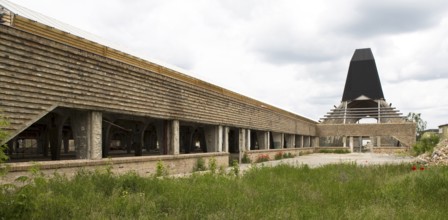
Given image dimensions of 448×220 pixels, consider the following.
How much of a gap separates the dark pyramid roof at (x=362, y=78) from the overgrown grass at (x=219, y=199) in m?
56.4

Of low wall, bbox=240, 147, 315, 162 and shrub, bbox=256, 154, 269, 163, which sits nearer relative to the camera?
low wall, bbox=240, 147, 315, 162

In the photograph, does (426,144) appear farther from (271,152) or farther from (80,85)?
(80,85)

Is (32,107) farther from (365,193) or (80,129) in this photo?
(365,193)

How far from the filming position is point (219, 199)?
7.63 meters

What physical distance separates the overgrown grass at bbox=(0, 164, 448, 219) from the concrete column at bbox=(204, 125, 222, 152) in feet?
38.1

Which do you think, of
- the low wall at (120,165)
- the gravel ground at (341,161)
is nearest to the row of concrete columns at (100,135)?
the low wall at (120,165)

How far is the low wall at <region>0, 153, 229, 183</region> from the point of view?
962cm

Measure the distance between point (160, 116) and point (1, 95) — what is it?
759 centimetres

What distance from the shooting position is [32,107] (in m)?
10.3

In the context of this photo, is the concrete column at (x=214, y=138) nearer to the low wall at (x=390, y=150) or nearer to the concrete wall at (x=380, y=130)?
the concrete wall at (x=380, y=130)

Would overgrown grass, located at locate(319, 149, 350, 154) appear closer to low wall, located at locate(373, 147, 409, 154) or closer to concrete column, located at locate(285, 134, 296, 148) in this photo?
low wall, located at locate(373, 147, 409, 154)

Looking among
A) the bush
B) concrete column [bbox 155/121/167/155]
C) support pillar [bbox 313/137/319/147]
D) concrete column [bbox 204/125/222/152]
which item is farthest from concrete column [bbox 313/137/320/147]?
concrete column [bbox 155/121/167/155]

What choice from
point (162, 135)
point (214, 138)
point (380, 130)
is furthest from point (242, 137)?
point (380, 130)

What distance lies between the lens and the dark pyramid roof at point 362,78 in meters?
63.4
